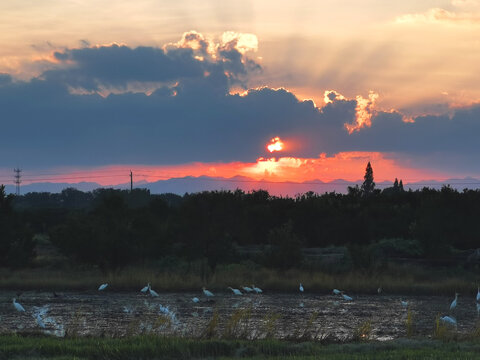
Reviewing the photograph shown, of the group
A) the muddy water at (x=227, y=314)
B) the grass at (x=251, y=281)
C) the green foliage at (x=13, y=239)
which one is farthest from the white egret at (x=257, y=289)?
the green foliage at (x=13, y=239)

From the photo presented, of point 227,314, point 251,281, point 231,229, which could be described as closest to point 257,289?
point 251,281

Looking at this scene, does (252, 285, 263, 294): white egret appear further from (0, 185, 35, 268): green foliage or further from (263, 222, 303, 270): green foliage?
(0, 185, 35, 268): green foliage

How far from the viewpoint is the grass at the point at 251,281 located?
31844 millimetres

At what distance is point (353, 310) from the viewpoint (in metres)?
25.3

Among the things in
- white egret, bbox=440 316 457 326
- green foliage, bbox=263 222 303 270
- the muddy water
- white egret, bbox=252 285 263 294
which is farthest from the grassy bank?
green foliage, bbox=263 222 303 270

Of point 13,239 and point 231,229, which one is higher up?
point 231,229

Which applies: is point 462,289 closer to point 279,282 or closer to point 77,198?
point 279,282

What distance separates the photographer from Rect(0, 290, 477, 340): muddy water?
17.4 m

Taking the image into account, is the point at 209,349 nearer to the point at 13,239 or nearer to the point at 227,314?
the point at 227,314

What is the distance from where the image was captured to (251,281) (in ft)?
109

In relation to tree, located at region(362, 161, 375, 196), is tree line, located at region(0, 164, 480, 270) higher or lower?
lower

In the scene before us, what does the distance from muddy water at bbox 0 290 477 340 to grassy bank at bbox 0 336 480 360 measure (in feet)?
5.64

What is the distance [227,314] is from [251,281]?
33.5ft

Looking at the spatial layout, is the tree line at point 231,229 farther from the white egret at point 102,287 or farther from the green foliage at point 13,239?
the white egret at point 102,287
